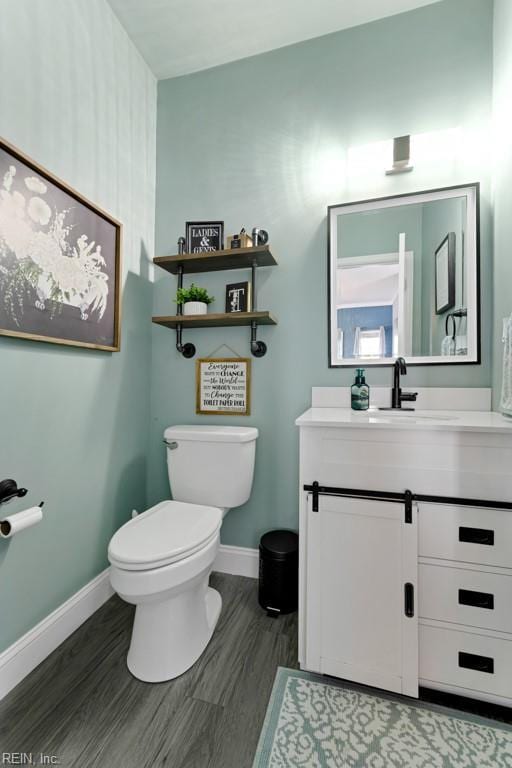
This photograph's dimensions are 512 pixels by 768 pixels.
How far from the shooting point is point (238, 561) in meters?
1.77

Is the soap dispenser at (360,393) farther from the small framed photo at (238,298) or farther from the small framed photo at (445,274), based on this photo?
the small framed photo at (238,298)

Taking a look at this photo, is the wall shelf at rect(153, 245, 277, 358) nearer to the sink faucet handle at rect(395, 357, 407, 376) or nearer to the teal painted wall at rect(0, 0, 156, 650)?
the teal painted wall at rect(0, 0, 156, 650)

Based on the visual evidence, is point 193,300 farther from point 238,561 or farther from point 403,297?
point 238,561

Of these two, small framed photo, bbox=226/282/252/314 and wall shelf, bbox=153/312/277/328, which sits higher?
small framed photo, bbox=226/282/252/314

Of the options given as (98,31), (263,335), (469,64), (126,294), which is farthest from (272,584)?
(98,31)

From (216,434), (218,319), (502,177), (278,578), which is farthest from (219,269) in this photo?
(278,578)

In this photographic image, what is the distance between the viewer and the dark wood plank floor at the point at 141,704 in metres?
0.93

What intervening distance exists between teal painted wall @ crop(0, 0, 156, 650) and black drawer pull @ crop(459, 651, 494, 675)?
1.43 m

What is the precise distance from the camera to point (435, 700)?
1089mm

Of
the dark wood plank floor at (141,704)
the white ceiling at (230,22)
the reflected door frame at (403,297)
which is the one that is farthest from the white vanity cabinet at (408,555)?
the white ceiling at (230,22)

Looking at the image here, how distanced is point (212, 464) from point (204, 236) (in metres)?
1.19

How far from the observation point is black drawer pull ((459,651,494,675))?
99cm

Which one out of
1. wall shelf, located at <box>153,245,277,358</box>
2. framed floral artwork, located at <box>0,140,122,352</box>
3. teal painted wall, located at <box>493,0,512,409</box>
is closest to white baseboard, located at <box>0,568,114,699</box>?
framed floral artwork, located at <box>0,140,122,352</box>

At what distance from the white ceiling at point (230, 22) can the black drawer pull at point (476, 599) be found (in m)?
2.43
